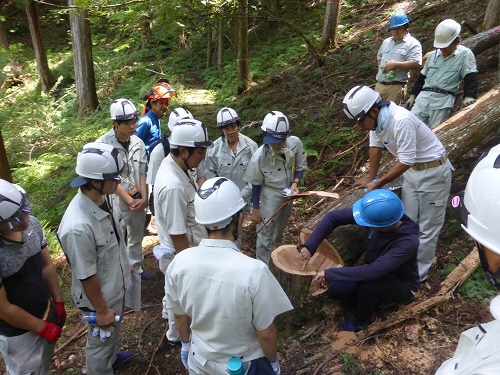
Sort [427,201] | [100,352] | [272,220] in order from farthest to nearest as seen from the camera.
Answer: [272,220], [427,201], [100,352]

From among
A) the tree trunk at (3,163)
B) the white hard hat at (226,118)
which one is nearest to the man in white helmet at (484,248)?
the white hard hat at (226,118)

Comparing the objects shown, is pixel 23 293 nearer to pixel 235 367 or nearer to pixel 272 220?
pixel 235 367

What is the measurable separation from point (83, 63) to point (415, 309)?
36.1 ft

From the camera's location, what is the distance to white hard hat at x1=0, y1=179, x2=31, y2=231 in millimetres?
2504

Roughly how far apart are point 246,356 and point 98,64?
15.4m

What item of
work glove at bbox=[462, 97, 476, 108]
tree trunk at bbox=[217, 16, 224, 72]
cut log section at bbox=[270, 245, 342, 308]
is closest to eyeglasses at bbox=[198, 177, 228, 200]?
cut log section at bbox=[270, 245, 342, 308]

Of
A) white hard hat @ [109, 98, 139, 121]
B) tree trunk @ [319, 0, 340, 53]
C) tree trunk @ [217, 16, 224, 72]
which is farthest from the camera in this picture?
tree trunk @ [217, 16, 224, 72]

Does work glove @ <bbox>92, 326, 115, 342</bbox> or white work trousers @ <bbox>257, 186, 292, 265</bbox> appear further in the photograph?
white work trousers @ <bbox>257, 186, 292, 265</bbox>

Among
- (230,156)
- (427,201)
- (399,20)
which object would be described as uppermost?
(399,20)

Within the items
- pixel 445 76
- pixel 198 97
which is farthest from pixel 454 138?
pixel 198 97

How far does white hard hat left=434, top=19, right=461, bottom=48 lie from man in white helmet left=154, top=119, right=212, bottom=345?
342 centimetres

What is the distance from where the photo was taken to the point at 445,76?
4.87 meters

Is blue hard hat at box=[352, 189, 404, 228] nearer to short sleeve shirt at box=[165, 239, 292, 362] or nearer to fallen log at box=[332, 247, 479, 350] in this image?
fallen log at box=[332, 247, 479, 350]

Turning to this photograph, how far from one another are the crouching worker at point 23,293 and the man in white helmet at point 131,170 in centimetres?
136
